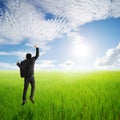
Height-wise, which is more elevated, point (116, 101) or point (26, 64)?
point (26, 64)

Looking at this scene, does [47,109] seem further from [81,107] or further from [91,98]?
[91,98]

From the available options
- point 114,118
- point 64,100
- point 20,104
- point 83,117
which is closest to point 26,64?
point 20,104

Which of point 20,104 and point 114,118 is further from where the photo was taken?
point 20,104

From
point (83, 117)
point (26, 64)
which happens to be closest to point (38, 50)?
point (26, 64)

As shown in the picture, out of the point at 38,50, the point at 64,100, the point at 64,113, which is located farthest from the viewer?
the point at 64,100

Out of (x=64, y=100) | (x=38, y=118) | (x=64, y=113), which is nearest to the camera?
(x=38, y=118)

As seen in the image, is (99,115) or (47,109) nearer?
(99,115)

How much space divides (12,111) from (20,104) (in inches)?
46.7

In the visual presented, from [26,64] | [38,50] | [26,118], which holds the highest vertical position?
[38,50]

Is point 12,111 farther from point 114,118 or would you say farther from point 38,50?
point 114,118

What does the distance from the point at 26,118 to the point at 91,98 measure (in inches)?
148

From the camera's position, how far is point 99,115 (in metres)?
7.11

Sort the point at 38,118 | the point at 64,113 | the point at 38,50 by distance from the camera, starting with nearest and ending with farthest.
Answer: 1. the point at 38,118
2. the point at 64,113
3. the point at 38,50

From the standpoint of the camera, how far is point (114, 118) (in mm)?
7133
